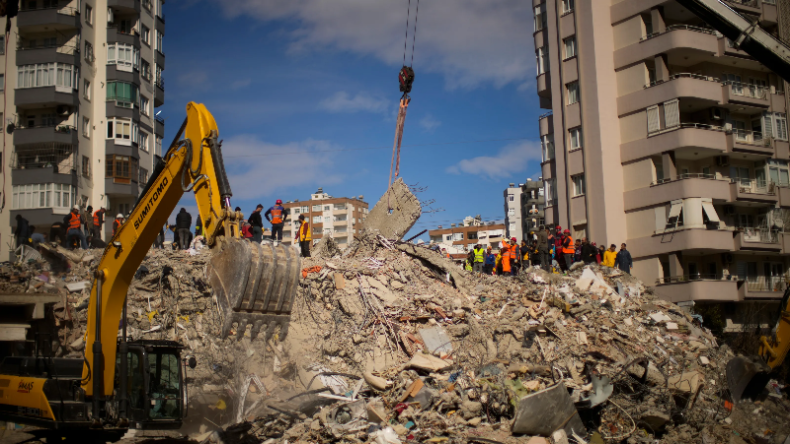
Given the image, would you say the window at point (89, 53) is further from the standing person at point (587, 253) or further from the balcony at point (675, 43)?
the standing person at point (587, 253)

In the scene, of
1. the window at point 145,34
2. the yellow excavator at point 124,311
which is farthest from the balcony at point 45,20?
the yellow excavator at point 124,311

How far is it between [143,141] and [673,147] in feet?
91.3

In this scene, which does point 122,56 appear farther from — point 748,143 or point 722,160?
point 748,143

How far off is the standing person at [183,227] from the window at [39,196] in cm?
1613

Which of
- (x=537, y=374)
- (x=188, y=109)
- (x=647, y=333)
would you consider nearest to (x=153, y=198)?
(x=188, y=109)

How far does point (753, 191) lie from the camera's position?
1160 inches

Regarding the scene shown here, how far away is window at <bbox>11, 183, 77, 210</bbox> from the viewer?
103ft

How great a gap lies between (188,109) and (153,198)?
1.20 metres

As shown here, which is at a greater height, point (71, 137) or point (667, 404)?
point (71, 137)

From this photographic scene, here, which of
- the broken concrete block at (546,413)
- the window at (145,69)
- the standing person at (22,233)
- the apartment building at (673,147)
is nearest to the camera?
the broken concrete block at (546,413)

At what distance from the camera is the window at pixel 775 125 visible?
98.8ft

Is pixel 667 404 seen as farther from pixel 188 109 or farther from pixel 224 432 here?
pixel 188 109

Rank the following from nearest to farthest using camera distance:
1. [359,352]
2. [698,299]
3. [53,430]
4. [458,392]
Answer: [53,430], [458,392], [359,352], [698,299]

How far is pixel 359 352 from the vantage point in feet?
44.4
